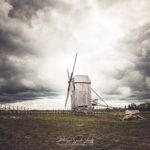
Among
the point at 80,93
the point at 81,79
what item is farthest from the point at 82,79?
the point at 80,93

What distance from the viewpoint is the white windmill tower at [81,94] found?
167ft

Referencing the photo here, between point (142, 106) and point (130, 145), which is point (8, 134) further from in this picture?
point (142, 106)

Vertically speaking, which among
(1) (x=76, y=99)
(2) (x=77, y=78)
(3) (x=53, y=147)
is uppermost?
(2) (x=77, y=78)

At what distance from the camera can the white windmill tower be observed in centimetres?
5094

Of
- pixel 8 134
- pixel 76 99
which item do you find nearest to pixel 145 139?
pixel 8 134

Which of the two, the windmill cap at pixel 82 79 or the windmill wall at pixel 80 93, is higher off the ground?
the windmill cap at pixel 82 79

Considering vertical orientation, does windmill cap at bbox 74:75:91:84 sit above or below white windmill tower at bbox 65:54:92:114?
above

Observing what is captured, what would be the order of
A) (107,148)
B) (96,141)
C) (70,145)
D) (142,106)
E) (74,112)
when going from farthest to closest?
1. (142,106)
2. (74,112)
3. (96,141)
4. (70,145)
5. (107,148)

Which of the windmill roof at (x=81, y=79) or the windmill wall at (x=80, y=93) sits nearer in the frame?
the windmill wall at (x=80, y=93)

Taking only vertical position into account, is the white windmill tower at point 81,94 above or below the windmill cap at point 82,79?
below

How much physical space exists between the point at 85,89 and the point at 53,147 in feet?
122

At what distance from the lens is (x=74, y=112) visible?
50.9 meters

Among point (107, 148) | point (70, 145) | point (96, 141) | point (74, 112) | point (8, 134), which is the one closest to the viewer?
point (107, 148)

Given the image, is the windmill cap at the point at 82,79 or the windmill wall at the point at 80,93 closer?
the windmill wall at the point at 80,93
